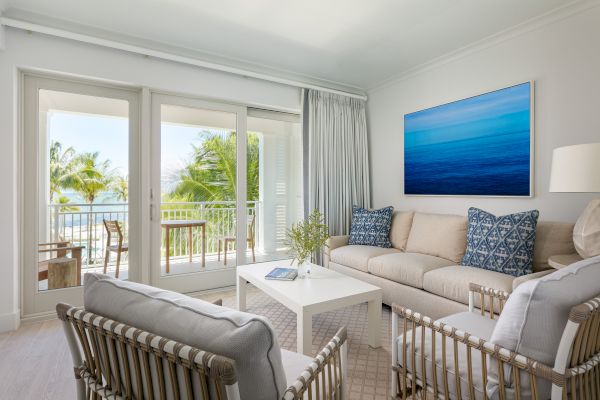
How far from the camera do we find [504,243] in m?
2.43

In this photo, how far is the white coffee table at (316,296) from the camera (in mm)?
1946

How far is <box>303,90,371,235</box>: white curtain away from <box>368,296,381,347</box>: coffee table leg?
73.2 inches

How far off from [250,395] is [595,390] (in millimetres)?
1297

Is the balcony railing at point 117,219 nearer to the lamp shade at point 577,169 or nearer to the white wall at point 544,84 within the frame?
the white wall at point 544,84

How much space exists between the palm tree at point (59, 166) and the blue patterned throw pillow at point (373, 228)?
295cm

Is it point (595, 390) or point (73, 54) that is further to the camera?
point (73, 54)

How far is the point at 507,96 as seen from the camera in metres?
2.87

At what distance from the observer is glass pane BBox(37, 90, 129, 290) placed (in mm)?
2859

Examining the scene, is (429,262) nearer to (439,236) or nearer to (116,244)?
(439,236)

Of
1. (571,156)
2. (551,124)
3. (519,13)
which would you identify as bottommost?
(571,156)

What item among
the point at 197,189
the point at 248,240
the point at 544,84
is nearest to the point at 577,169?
the point at 544,84

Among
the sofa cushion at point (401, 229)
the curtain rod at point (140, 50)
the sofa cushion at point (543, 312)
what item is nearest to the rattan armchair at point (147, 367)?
the sofa cushion at point (543, 312)

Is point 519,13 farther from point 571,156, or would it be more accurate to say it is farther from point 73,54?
point 73,54

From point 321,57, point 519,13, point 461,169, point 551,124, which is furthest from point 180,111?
point 551,124
